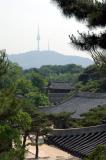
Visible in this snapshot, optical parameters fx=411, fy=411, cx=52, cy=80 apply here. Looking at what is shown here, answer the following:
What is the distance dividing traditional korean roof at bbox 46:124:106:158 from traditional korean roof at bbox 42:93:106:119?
2635 cm

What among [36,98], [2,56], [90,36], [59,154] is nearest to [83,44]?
[90,36]

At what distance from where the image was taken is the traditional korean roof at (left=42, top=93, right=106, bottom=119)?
37.6 m

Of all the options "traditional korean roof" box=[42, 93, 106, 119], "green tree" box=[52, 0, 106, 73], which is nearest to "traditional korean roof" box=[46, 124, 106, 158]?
"green tree" box=[52, 0, 106, 73]

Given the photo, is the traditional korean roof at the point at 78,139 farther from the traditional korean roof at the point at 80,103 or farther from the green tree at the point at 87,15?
the traditional korean roof at the point at 80,103

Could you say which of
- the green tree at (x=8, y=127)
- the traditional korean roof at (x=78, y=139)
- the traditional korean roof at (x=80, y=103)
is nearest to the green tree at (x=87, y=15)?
the traditional korean roof at (x=78, y=139)

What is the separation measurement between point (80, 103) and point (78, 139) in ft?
95.9

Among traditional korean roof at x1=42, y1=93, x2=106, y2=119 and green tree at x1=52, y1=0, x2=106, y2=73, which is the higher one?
green tree at x1=52, y1=0, x2=106, y2=73

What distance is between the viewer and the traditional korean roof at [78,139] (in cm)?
949

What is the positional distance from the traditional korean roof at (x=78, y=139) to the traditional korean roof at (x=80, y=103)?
2635 cm

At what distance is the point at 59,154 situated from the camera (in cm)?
2933

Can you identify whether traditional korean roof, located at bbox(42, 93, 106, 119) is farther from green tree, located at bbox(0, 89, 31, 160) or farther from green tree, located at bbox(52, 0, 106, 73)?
green tree, located at bbox(52, 0, 106, 73)

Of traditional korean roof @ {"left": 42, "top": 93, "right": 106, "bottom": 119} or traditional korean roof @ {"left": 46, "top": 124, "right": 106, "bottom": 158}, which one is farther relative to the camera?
traditional korean roof @ {"left": 42, "top": 93, "right": 106, "bottom": 119}

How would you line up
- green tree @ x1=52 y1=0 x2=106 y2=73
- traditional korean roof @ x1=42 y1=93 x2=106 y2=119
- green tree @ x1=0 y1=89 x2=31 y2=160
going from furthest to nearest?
1. traditional korean roof @ x1=42 y1=93 x2=106 y2=119
2. green tree @ x1=0 y1=89 x2=31 y2=160
3. green tree @ x1=52 y1=0 x2=106 y2=73

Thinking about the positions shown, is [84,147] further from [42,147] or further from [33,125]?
[42,147]
